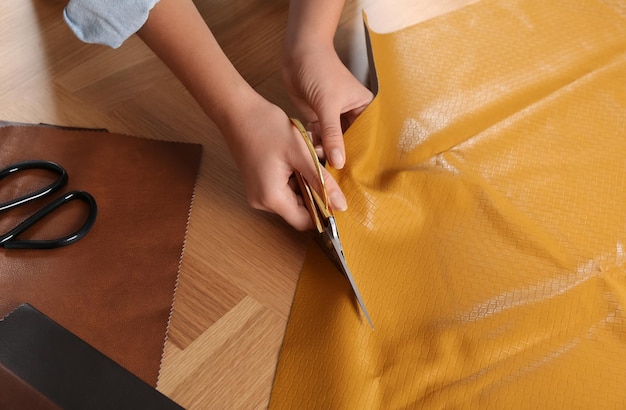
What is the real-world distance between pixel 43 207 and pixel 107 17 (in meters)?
0.23

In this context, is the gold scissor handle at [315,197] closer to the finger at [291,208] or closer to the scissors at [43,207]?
the finger at [291,208]

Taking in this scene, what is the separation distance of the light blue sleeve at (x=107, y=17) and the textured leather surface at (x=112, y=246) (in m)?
0.14

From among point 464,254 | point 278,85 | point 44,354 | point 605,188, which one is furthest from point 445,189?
point 44,354

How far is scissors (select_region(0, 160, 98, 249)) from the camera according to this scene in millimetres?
781

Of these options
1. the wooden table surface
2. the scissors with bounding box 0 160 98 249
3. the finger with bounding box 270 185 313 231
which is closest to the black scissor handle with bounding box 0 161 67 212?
the scissors with bounding box 0 160 98 249

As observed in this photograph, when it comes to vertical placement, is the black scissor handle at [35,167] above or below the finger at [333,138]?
above

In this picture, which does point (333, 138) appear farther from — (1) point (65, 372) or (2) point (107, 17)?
(1) point (65, 372)

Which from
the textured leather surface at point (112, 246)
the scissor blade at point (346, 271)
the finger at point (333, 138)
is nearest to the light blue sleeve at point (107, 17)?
the textured leather surface at point (112, 246)

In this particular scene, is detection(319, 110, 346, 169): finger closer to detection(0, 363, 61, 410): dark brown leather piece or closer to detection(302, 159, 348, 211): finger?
detection(302, 159, 348, 211): finger

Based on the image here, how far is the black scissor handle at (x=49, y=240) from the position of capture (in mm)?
778

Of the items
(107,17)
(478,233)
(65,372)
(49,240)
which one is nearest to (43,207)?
(49,240)

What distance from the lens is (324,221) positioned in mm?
752

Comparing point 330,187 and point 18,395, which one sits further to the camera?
point 330,187

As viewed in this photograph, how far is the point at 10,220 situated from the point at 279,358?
0.35 m
